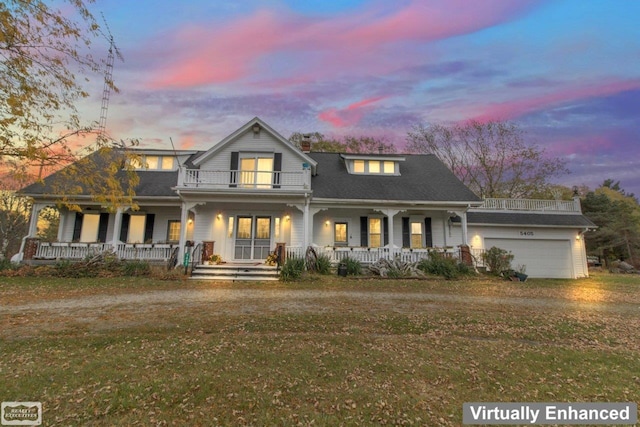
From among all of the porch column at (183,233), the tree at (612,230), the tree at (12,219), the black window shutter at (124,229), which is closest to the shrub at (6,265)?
the black window shutter at (124,229)

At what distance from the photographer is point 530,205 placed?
18.5m

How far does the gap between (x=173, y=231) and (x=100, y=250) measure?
3.35 meters

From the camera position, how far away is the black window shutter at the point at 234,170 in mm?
14247

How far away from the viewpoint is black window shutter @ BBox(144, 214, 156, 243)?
1552 cm

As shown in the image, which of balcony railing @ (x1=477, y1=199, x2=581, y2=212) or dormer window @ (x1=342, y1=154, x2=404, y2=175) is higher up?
dormer window @ (x1=342, y1=154, x2=404, y2=175)

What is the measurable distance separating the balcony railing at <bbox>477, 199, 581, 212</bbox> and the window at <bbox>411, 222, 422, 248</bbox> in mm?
5177

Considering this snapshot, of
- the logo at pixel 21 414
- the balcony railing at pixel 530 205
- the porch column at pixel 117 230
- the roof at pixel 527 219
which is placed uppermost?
the balcony railing at pixel 530 205

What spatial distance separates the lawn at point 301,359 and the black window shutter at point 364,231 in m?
7.75

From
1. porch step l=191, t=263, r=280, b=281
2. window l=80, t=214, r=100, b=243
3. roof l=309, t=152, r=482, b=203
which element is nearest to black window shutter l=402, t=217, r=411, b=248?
roof l=309, t=152, r=482, b=203

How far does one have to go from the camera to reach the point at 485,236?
680 inches

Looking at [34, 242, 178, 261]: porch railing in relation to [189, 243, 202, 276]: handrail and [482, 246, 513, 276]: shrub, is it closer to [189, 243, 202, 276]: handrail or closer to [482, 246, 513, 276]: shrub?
[189, 243, 202, 276]: handrail

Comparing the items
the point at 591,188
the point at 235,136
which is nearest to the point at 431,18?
the point at 235,136

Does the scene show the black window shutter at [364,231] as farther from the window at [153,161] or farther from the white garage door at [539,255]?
the window at [153,161]

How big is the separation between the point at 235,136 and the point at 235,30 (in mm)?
5031
